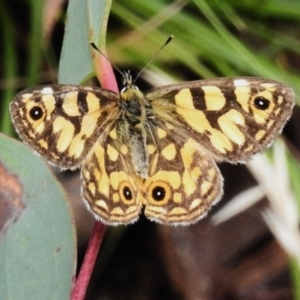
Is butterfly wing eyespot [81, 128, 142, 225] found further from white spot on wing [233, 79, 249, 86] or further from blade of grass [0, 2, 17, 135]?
blade of grass [0, 2, 17, 135]

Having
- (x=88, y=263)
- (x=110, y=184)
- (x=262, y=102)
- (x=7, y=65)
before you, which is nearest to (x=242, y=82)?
(x=262, y=102)

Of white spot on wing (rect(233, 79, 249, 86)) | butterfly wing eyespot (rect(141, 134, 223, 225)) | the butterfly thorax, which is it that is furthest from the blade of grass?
white spot on wing (rect(233, 79, 249, 86))

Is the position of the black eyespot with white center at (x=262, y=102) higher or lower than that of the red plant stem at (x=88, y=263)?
higher

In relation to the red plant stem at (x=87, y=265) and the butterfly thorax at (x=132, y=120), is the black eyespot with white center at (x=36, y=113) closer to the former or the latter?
the butterfly thorax at (x=132, y=120)

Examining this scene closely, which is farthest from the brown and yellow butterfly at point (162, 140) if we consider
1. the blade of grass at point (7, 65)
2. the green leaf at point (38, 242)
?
the blade of grass at point (7, 65)

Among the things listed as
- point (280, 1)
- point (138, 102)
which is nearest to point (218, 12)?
point (280, 1)

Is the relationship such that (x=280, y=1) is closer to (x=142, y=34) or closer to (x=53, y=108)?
(x=142, y=34)
